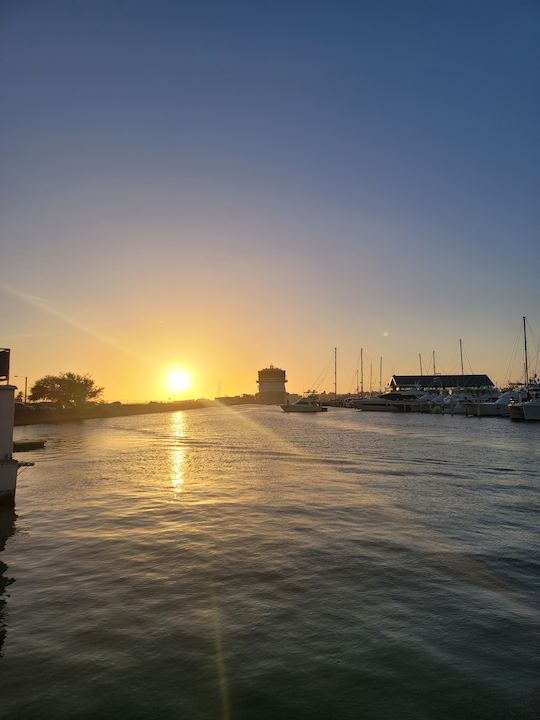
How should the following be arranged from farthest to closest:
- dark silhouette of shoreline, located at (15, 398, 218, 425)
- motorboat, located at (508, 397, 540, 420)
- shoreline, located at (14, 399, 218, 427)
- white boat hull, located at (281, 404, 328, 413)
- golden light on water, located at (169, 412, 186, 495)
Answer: white boat hull, located at (281, 404, 328, 413)
dark silhouette of shoreline, located at (15, 398, 218, 425)
shoreline, located at (14, 399, 218, 427)
motorboat, located at (508, 397, 540, 420)
golden light on water, located at (169, 412, 186, 495)

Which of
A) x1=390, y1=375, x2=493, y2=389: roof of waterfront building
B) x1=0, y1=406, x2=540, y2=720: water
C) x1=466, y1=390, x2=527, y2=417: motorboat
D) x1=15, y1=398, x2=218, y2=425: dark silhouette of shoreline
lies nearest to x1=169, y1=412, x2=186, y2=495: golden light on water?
x1=0, y1=406, x2=540, y2=720: water

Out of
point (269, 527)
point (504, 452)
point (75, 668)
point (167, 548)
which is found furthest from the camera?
point (504, 452)

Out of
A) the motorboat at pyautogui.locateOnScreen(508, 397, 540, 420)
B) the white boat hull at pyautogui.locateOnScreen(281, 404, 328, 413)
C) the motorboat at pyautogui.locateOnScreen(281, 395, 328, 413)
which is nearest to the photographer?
the motorboat at pyautogui.locateOnScreen(508, 397, 540, 420)

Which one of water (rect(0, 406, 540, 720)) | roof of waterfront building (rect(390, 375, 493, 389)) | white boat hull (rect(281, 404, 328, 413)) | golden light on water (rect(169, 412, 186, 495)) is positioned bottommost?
golden light on water (rect(169, 412, 186, 495))

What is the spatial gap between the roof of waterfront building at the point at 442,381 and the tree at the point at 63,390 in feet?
386

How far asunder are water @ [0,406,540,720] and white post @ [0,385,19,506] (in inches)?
42.4

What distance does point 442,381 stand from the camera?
183875 mm

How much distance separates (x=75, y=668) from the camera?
25.4 feet

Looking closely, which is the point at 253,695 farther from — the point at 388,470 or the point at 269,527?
the point at 388,470

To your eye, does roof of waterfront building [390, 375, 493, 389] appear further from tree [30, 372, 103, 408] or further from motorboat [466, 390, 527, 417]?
tree [30, 372, 103, 408]

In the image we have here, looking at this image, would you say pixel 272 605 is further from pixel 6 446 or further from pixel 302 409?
pixel 302 409

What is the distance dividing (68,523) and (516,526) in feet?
56.0

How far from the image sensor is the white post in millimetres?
19062

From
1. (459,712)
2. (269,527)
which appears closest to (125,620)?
(459,712)
